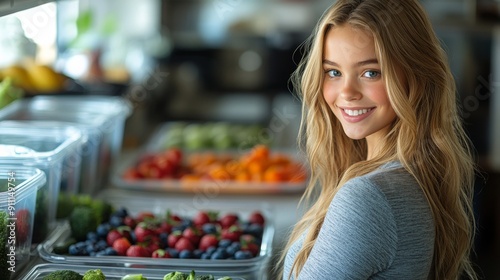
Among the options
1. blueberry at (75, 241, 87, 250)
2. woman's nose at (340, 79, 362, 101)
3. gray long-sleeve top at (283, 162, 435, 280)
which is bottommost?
blueberry at (75, 241, 87, 250)

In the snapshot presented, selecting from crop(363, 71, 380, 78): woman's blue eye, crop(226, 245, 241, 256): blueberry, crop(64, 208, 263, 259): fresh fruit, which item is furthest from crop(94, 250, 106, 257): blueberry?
crop(363, 71, 380, 78): woman's blue eye

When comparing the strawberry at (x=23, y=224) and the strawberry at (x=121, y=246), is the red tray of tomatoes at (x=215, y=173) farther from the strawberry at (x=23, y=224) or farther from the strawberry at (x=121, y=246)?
the strawberry at (x=23, y=224)

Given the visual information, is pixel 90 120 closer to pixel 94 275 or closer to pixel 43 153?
pixel 43 153

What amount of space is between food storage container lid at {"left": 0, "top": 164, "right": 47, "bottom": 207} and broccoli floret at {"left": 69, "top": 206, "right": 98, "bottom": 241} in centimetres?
24

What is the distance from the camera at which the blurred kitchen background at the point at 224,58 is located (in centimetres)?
465

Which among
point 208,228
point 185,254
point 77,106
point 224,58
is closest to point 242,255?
point 185,254

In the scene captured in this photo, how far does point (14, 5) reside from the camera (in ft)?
6.17

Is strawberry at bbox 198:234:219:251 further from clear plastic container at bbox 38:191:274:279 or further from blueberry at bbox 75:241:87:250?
blueberry at bbox 75:241:87:250

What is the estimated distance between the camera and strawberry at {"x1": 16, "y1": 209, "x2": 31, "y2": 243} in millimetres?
1839

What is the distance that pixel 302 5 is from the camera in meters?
7.23

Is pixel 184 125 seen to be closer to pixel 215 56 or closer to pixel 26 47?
pixel 26 47

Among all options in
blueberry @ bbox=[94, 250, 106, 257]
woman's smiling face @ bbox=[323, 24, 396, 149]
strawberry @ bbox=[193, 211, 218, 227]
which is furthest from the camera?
strawberry @ bbox=[193, 211, 218, 227]

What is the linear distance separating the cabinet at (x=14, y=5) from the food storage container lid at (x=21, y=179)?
36 cm

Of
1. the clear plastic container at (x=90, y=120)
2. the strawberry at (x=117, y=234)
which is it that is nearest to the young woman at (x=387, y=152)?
the strawberry at (x=117, y=234)
